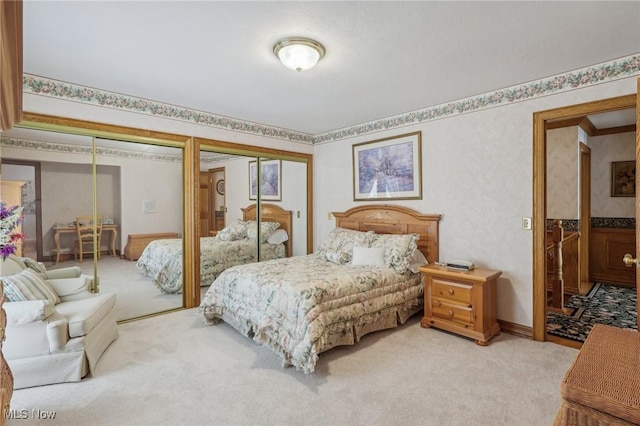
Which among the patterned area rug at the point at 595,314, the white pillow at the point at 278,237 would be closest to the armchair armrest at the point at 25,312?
the white pillow at the point at 278,237

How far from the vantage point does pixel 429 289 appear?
3279mm

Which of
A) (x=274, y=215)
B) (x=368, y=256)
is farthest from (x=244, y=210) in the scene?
(x=368, y=256)

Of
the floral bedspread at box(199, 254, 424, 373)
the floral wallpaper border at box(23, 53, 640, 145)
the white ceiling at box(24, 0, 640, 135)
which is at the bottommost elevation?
the floral bedspread at box(199, 254, 424, 373)

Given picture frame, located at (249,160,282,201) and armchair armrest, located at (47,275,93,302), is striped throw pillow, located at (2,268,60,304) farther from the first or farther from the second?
picture frame, located at (249,160,282,201)

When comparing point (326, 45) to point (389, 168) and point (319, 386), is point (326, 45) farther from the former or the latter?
point (319, 386)

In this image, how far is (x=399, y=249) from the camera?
11.5 feet

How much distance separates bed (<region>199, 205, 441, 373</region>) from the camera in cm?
254

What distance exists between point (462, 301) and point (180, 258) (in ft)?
10.5

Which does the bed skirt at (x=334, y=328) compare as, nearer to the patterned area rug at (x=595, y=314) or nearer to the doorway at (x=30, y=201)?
the patterned area rug at (x=595, y=314)

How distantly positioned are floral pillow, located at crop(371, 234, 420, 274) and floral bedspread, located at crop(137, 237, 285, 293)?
1.87 m

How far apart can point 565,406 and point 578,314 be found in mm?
3644

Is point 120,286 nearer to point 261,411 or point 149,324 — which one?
point 149,324

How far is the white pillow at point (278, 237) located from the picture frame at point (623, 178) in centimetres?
527

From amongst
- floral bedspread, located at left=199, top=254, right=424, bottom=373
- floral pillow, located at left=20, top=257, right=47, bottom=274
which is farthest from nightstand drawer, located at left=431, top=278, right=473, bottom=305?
floral pillow, located at left=20, top=257, right=47, bottom=274
